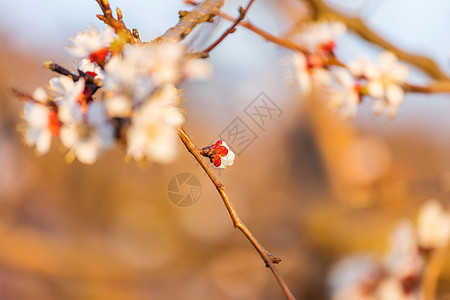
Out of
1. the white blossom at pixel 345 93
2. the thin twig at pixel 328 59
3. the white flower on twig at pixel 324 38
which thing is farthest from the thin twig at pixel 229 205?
the white flower on twig at pixel 324 38

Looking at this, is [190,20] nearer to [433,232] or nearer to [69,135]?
[69,135]

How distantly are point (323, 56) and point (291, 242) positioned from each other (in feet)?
3.89

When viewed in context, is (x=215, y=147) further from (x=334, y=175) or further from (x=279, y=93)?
(x=279, y=93)

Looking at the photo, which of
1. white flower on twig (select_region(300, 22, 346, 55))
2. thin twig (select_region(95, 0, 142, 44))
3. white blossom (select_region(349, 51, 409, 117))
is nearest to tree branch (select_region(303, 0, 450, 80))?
white flower on twig (select_region(300, 22, 346, 55))

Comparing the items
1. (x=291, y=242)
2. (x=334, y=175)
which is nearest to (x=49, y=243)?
(x=291, y=242)

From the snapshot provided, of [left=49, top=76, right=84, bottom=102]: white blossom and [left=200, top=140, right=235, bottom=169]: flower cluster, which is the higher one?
[left=49, top=76, right=84, bottom=102]: white blossom

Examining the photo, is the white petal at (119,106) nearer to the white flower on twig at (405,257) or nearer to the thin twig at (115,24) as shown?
the thin twig at (115,24)

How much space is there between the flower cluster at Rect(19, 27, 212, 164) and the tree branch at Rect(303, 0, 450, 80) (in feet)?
2.31

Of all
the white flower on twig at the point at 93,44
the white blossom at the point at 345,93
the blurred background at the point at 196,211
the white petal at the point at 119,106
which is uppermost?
the white flower on twig at the point at 93,44

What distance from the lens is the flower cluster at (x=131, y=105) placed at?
341 mm

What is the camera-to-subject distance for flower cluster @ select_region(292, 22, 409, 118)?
32.8 inches

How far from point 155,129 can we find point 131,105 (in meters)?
0.03

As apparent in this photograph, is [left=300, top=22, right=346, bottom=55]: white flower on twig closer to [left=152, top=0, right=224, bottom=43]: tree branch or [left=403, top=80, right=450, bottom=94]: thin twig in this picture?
[left=403, top=80, right=450, bottom=94]: thin twig

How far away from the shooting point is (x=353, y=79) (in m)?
0.84
